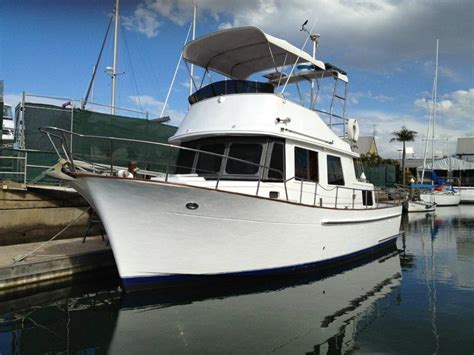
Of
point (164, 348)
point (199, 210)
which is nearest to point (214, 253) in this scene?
point (199, 210)

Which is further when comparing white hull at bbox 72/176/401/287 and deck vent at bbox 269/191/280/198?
deck vent at bbox 269/191/280/198

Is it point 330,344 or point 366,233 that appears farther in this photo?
point 366,233

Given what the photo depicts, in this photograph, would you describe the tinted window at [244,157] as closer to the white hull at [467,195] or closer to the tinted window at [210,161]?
the tinted window at [210,161]

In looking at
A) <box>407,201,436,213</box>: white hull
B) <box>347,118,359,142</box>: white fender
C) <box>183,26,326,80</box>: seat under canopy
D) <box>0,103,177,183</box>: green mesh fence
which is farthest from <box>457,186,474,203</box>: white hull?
<box>0,103,177,183</box>: green mesh fence

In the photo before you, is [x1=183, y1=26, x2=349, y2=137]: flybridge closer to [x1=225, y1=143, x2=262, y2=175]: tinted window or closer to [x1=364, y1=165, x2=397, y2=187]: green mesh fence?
[x1=225, y1=143, x2=262, y2=175]: tinted window

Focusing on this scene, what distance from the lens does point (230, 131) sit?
26.4 ft

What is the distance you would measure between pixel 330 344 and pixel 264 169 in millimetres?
3534

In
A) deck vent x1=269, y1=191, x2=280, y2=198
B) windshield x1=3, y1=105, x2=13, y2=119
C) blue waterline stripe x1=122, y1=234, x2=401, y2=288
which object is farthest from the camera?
windshield x1=3, y1=105, x2=13, y2=119

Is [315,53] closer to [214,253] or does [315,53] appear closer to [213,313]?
[214,253]

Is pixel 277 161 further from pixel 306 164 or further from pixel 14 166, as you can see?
pixel 14 166

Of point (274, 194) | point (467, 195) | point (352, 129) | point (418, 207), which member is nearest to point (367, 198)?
point (352, 129)

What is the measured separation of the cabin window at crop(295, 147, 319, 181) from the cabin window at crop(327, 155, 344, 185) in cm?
65

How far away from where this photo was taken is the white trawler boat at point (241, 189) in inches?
253

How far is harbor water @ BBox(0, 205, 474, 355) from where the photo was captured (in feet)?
17.2
